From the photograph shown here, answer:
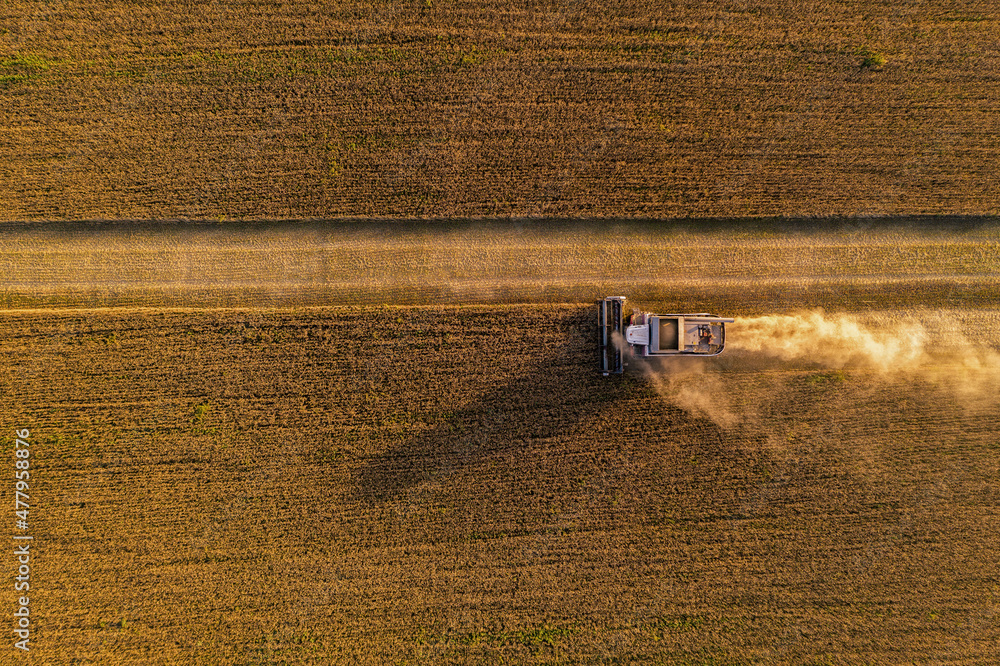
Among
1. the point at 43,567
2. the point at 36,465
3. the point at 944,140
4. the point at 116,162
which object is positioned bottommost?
the point at 43,567

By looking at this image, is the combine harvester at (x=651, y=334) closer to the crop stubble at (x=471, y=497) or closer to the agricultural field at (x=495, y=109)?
the crop stubble at (x=471, y=497)

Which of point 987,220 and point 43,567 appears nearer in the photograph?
point 43,567

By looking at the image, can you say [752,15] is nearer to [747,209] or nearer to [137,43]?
[747,209]

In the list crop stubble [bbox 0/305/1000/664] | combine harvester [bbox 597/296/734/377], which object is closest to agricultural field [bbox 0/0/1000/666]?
crop stubble [bbox 0/305/1000/664]

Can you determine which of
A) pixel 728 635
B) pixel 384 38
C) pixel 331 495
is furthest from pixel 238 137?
pixel 728 635

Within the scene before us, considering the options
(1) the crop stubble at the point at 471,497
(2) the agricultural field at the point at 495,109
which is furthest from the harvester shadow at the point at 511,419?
(2) the agricultural field at the point at 495,109

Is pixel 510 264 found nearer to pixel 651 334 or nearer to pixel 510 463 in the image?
pixel 651 334

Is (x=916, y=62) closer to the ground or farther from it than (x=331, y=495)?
farther from it
